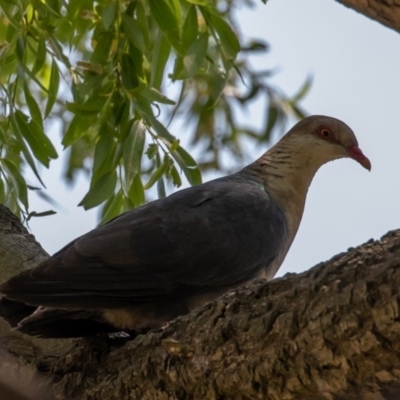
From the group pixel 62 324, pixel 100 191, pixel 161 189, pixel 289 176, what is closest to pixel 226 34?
pixel 161 189

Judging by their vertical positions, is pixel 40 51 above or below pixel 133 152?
above

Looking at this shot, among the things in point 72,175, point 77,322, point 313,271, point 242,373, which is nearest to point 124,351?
point 77,322

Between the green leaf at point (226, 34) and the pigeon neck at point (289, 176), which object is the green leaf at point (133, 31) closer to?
the green leaf at point (226, 34)

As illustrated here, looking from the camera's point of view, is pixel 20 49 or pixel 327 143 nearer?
pixel 20 49

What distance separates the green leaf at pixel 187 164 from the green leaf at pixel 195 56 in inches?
11.3

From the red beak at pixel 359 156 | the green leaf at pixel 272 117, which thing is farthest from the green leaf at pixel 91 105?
the green leaf at pixel 272 117

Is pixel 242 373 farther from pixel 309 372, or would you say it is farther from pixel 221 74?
pixel 221 74

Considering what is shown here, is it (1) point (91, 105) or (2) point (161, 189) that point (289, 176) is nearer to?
(2) point (161, 189)

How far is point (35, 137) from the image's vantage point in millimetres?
3322

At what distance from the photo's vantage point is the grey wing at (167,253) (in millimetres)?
2832

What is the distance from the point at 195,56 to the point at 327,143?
123 centimetres

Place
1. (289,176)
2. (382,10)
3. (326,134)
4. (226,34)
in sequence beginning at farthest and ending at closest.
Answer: (326,134) → (289,176) → (226,34) → (382,10)

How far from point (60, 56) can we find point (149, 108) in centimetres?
37

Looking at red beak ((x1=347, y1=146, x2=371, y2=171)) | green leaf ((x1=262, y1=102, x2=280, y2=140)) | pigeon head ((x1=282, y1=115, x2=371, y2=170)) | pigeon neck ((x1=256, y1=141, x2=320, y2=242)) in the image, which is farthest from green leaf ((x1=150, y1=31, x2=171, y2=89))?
green leaf ((x1=262, y1=102, x2=280, y2=140))
